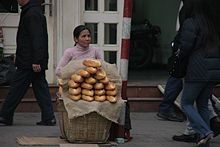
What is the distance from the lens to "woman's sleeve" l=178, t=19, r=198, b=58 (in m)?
6.71

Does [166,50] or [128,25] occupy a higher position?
[128,25]

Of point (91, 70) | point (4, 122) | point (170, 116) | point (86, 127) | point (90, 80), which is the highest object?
point (91, 70)

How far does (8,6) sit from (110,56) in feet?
6.38

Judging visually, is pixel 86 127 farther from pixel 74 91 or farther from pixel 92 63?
pixel 92 63

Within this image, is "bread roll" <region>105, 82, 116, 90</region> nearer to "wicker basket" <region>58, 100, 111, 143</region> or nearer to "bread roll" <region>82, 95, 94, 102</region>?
"bread roll" <region>82, 95, 94, 102</region>

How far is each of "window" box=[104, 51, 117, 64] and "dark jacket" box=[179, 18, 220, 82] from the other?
11.4ft

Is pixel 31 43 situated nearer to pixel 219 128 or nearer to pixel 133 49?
pixel 219 128

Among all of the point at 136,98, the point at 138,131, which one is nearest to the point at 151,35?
the point at 136,98

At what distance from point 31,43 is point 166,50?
6.12 m

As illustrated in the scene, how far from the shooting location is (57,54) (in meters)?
9.81

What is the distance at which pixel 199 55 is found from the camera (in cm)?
675

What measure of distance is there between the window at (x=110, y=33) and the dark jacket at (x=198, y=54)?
135 inches

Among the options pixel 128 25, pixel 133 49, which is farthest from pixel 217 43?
pixel 133 49

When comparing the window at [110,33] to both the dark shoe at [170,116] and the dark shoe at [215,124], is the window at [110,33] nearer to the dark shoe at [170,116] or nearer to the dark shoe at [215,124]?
the dark shoe at [170,116]
